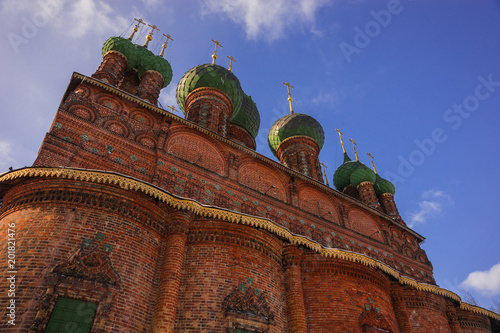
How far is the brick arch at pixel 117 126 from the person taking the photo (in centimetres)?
834

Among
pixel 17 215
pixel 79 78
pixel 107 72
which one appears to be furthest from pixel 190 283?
pixel 107 72

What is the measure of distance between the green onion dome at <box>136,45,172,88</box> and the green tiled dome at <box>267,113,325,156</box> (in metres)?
6.27

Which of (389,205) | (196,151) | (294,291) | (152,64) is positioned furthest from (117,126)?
(389,205)

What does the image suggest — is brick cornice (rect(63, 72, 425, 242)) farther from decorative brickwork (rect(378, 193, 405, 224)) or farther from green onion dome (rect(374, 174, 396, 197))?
green onion dome (rect(374, 174, 396, 197))

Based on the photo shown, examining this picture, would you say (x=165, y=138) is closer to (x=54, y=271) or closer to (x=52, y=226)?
(x=52, y=226)

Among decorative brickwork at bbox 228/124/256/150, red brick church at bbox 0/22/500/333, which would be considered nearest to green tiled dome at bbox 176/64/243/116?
decorative brickwork at bbox 228/124/256/150

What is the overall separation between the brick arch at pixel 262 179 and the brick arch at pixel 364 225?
10.5ft

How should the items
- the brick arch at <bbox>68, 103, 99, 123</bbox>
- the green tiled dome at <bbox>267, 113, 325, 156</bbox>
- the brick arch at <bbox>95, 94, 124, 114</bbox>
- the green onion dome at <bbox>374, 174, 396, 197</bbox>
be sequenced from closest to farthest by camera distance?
the brick arch at <bbox>68, 103, 99, 123</bbox>, the brick arch at <bbox>95, 94, 124, 114</bbox>, the green tiled dome at <bbox>267, 113, 325, 156</bbox>, the green onion dome at <bbox>374, 174, 396, 197</bbox>

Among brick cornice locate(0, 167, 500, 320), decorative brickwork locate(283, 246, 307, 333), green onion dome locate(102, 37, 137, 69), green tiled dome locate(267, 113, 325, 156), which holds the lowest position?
decorative brickwork locate(283, 246, 307, 333)

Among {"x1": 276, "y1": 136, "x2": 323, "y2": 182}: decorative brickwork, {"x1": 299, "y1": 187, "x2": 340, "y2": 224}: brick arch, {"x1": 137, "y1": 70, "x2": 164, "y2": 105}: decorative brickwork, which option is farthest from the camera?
{"x1": 276, "y1": 136, "x2": 323, "y2": 182}: decorative brickwork

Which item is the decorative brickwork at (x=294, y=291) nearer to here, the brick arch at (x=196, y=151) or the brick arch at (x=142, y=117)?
the brick arch at (x=196, y=151)

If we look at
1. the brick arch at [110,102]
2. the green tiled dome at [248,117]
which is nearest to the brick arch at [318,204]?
the brick arch at [110,102]

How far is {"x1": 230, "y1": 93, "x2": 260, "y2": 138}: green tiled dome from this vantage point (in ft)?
55.7

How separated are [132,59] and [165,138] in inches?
226
